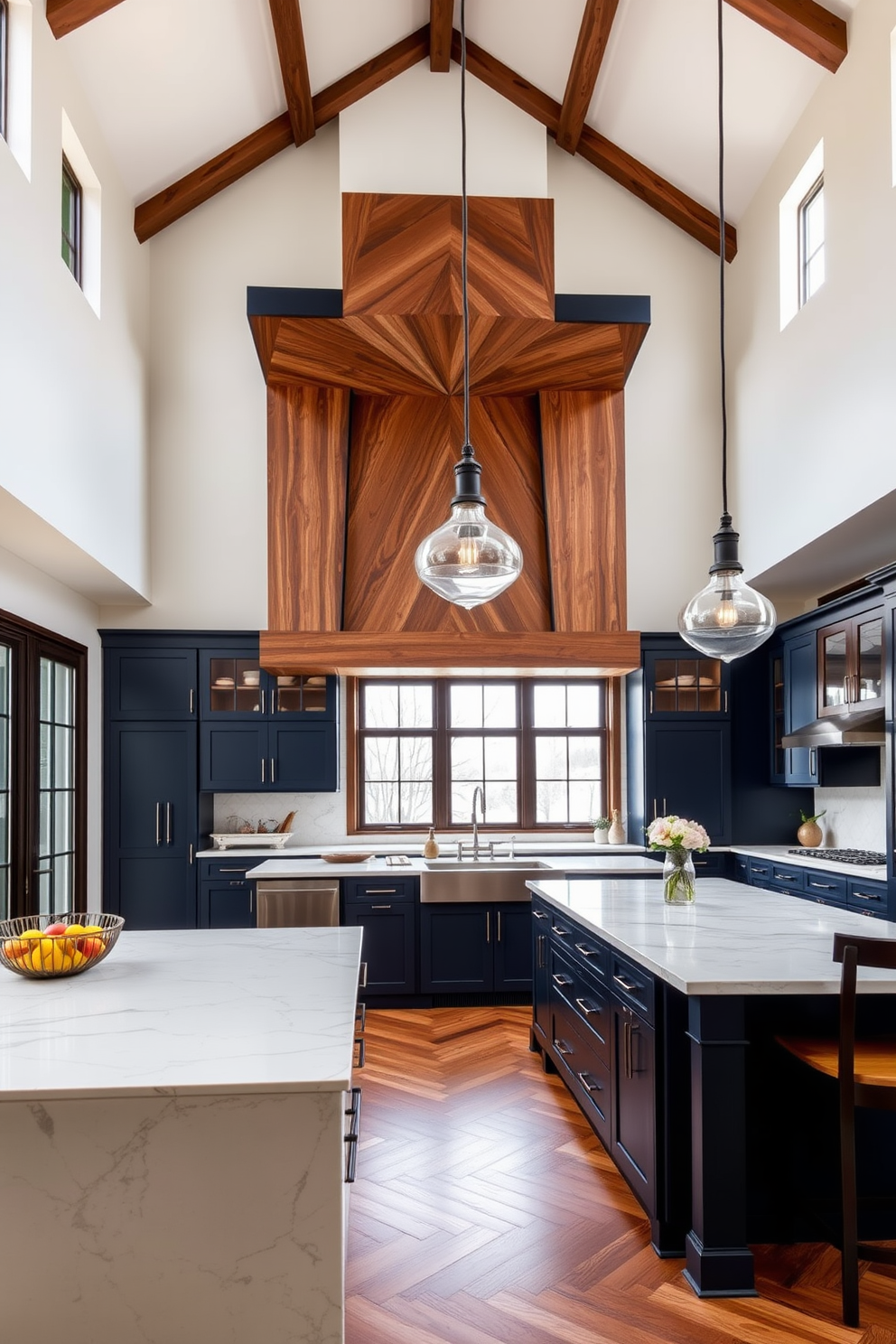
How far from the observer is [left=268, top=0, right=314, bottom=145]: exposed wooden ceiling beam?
541 cm

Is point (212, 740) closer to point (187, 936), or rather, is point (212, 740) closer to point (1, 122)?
point (187, 936)

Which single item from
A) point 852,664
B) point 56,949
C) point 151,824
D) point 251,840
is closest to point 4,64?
point 56,949

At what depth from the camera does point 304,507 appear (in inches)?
238

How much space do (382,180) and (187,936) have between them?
4802mm

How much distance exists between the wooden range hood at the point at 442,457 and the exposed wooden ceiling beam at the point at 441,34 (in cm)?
133

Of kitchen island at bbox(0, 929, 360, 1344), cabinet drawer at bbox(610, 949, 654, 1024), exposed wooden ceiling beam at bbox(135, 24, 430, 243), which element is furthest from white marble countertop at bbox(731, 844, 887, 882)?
exposed wooden ceiling beam at bbox(135, 24, 430, 243)

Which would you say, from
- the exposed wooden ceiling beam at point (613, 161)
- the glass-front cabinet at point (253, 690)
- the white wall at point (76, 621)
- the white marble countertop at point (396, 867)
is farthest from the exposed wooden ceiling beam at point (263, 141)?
the white marble countertop at point (396, 867)

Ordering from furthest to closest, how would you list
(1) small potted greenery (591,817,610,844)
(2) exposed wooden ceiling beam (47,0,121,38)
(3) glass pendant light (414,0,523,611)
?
(1) small potted greenery (591,817,610,844)
(2) exposed wooden ceiling beam (47,0,121,38)
(3) glass pendant light (414,0,523,611)

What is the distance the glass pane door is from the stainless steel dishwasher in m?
1.19

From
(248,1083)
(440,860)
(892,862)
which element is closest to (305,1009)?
(248,1083)

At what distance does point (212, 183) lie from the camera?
661cm

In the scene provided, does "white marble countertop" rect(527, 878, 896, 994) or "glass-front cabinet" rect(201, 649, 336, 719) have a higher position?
"glass-front cabinet" rect(201, 649, 336, 719)

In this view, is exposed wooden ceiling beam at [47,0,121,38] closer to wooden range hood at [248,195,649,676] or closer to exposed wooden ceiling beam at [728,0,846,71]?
wooden range hood at [248,195,649,676]

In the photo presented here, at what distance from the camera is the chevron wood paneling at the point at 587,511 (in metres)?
6.15
